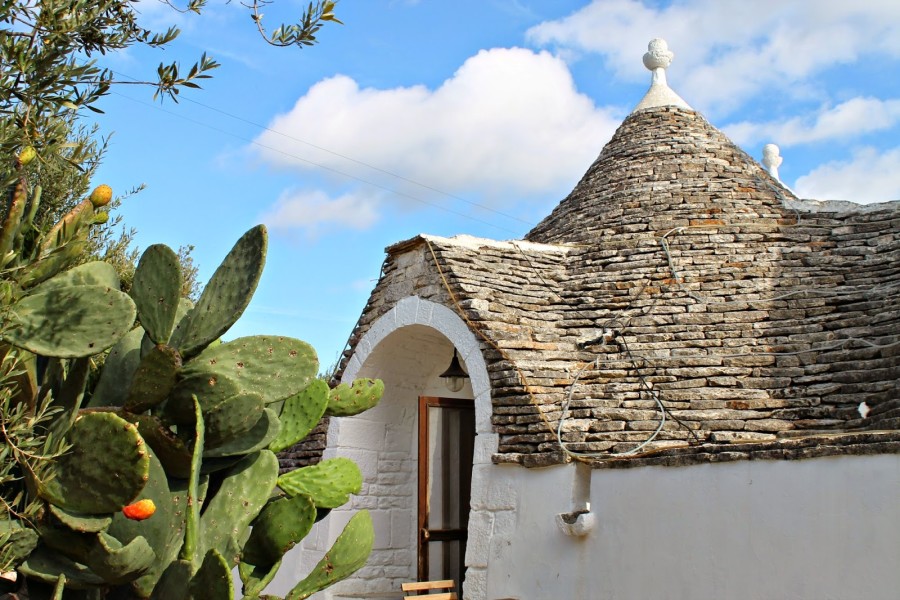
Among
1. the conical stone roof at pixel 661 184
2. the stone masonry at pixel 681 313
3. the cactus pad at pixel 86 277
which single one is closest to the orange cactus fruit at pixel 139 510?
the cactus pad at pixel 86 277

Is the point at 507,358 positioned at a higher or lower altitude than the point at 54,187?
lower

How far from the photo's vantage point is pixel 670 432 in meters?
6.57

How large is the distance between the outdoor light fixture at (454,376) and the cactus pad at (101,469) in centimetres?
491

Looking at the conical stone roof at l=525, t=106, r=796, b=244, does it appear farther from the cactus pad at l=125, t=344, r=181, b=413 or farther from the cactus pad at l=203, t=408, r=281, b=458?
the cactus pad at l=125, t=344, r=181, b=413

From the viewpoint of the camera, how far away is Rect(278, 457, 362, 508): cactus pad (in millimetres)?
4910

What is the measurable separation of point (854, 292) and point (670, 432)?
210 centimetres

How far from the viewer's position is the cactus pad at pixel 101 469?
11.1 ft

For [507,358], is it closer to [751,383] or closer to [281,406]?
[751,383]

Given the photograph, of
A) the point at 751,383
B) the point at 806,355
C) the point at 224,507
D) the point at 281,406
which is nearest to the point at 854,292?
the point at 806,355

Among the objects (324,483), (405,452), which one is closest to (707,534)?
(324,483)

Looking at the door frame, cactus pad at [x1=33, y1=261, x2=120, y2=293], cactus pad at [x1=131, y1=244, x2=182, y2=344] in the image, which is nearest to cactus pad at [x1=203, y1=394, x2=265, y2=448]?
cactus pad at [x1=131, y1=244, x2=182, y2=344]

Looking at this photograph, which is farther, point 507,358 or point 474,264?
point 474,264

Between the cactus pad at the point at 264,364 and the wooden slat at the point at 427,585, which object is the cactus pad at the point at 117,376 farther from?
the wooden slat at the point at 427,585

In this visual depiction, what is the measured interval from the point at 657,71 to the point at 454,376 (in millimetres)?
4399
